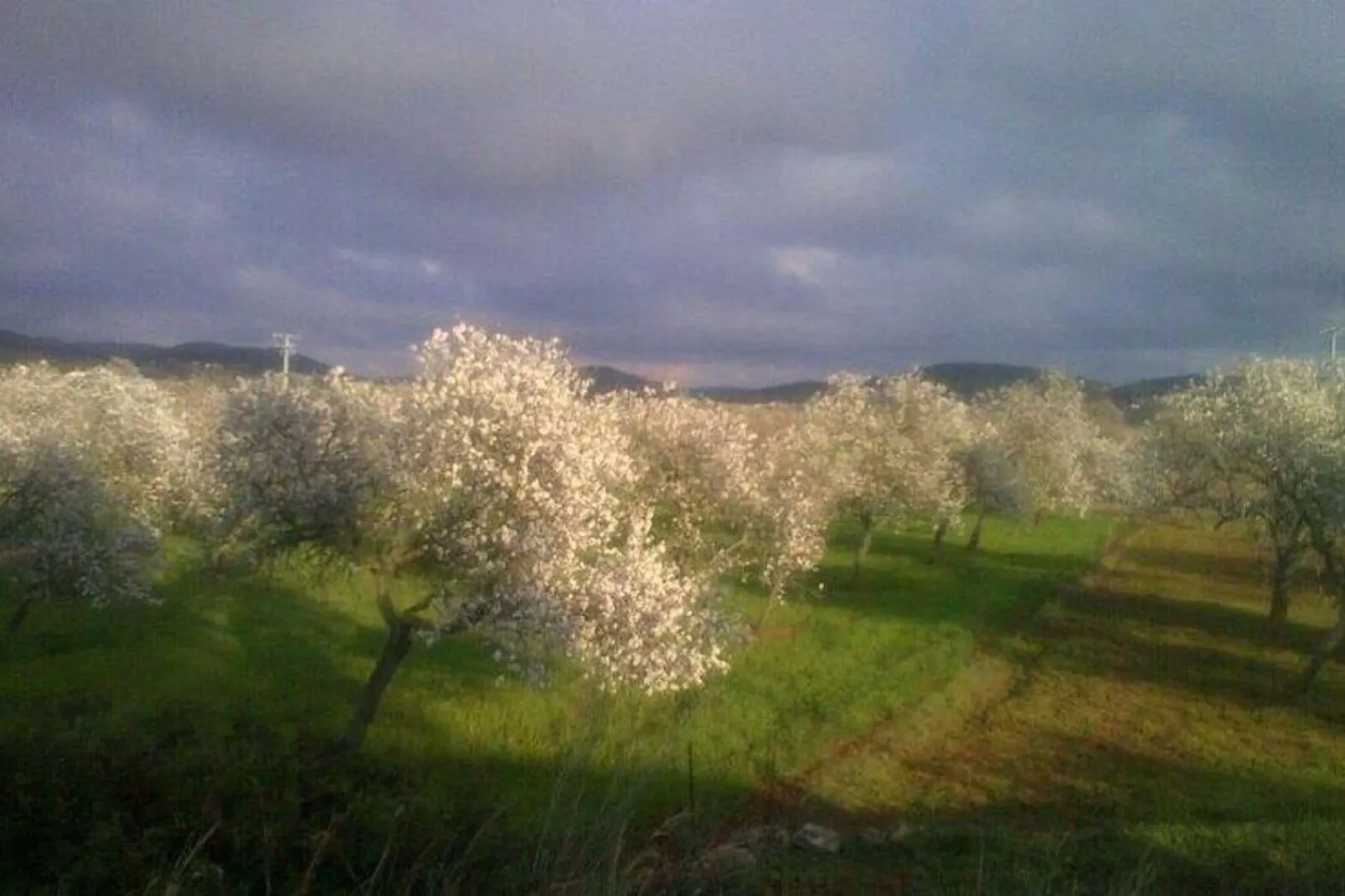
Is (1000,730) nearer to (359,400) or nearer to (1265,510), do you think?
(1265,510)

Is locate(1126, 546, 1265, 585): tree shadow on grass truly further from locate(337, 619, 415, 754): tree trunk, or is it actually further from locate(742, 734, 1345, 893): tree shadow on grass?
locate(337, 619, 415, 754): tree trunk

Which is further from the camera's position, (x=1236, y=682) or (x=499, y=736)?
(x=1236, y=682)

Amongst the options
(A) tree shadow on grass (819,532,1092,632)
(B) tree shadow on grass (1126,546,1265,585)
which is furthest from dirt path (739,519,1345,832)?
(B) tree shadow on grass (1126,546,1265,585)

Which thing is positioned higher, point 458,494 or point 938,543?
point 458,494

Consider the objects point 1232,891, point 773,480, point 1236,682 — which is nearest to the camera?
point 1232,891

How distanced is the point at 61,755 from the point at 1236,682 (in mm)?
31525

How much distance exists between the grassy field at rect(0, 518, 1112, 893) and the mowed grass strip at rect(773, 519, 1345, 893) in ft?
5.35

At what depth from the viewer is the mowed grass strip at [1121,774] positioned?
1270 centimetres

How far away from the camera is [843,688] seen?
2788 cm

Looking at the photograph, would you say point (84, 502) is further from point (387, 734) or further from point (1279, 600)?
point (1279, 600)

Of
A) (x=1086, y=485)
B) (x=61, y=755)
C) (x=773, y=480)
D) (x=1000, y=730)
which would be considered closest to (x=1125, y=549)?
(x=1086, y=485)

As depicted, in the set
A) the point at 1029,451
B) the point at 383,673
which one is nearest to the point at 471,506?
the point at 383,673

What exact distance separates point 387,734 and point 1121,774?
14.9m

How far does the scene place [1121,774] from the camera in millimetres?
23000
